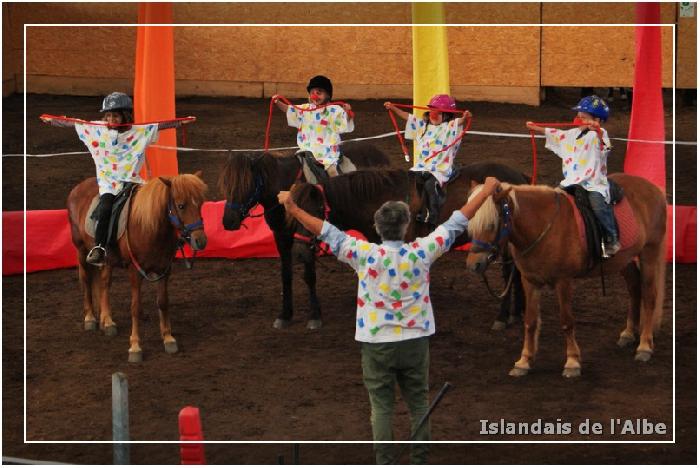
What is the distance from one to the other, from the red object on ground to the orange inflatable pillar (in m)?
6.91

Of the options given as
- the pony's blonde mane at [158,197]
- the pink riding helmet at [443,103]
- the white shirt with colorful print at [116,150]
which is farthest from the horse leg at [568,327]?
the white shirt with colorful print at [116,150]

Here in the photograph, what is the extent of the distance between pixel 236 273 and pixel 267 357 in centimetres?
259

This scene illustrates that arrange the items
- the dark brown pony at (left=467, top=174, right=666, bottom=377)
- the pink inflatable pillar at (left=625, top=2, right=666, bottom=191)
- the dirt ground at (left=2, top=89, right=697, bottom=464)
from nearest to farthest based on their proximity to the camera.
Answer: the dirt ground at (left=2, top=89, right=697, bottom=464), the dark brown pony at (left=467, top=174, right=666, bottom=377), the pink inflatable pillar at (left=625, top=2, right=666, bottom=191)

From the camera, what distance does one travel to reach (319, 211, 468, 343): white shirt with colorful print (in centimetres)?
659

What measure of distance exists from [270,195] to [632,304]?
3.27 m

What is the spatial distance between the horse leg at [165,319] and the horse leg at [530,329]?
290cm

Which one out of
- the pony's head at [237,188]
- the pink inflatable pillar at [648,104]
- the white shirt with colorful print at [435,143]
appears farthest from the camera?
the pink inflatable pillar at [648,104]

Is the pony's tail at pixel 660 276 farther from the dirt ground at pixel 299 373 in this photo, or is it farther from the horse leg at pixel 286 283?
the horse leg at pixel 286 283

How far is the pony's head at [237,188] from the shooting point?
10.2 metres

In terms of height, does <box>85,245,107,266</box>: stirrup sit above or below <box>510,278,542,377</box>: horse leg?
above

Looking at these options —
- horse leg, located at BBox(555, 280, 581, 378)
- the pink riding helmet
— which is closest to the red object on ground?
horse leg, located at BBox(555, 280, 581, 378)

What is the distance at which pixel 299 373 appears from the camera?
31.1 feet

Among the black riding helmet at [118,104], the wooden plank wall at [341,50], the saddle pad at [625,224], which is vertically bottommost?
the saddle pad at [625,224]

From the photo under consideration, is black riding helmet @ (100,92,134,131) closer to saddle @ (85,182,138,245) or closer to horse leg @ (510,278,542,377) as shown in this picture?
saddle @ (85,182,138,245)
